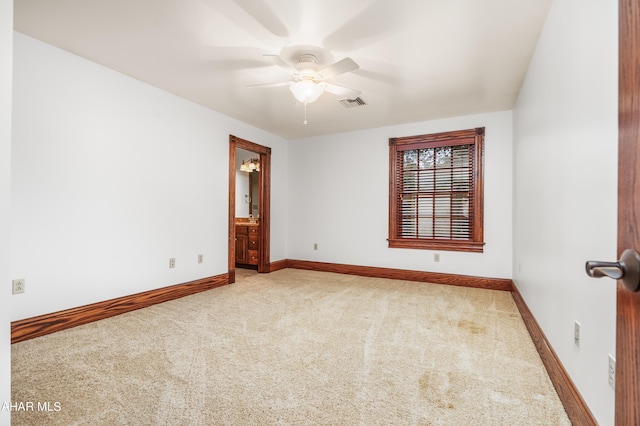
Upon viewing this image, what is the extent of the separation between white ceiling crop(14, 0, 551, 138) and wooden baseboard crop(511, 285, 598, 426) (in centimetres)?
230

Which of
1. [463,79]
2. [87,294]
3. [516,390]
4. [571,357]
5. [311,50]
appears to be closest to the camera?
[571,357]

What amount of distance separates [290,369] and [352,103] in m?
3.16

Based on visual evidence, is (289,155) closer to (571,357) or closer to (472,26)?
(472,26)

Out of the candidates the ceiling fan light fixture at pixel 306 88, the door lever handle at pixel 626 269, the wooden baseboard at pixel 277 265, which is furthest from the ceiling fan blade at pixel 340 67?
the wooden baseboard at pixel 277 265

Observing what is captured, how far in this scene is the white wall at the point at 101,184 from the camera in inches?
101

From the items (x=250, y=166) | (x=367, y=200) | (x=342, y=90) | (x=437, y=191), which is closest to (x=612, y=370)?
(x=342, y=90)

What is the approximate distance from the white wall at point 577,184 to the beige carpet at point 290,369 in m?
0.41

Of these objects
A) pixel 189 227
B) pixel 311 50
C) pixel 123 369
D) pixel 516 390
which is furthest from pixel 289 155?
pixel 516 390

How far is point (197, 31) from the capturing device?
2434mm

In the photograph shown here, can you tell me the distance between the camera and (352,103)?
12.9 feet

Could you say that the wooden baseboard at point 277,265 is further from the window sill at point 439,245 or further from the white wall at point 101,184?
the window sill at point 439,245

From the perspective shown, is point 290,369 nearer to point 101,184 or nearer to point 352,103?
point 101,184

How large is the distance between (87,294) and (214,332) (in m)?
1.36

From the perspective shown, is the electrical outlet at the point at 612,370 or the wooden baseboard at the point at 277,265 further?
the wooden baseboard at the point at 277,265
